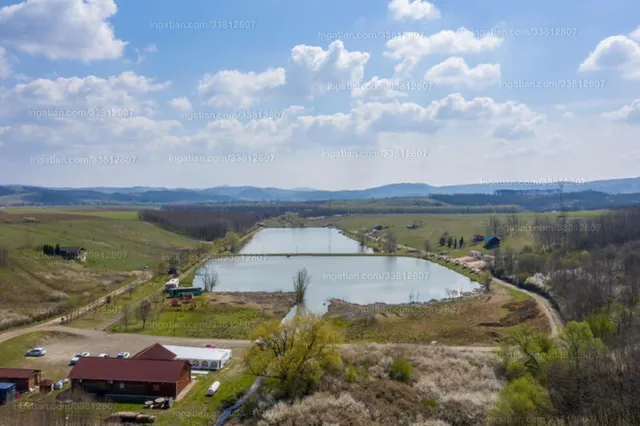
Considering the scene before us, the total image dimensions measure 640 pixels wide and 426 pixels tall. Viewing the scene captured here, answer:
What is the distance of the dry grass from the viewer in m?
20.9

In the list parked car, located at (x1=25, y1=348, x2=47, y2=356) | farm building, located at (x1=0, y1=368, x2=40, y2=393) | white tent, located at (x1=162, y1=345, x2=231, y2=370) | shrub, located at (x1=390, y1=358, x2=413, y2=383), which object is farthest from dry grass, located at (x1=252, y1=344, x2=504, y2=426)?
parked car, located at (x1=25, y1=348, x2=47, y2=356)

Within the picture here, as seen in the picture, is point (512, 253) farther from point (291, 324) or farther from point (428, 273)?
point (291, 324)

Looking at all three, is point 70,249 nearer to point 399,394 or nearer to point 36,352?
point 36,352

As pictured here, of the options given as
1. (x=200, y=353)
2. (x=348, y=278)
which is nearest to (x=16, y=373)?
(x=200, y=353)

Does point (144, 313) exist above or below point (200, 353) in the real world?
above

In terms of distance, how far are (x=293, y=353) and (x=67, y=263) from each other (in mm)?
35720

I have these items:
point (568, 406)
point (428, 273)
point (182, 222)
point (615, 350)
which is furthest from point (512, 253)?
point (182, 222)

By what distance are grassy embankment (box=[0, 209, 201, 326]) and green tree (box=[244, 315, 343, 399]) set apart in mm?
20980

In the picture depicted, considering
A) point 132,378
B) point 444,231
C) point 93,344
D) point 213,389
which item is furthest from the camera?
point 444,231

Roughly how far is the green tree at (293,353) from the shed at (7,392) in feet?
33.6

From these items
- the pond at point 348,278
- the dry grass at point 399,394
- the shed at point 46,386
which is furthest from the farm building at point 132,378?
the pond at point 348,278

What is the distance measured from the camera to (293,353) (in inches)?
925

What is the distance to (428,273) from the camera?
63625 millimetres

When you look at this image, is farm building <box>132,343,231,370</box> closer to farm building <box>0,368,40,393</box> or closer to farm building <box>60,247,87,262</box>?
farm building <box>0,368,40,393</box>
